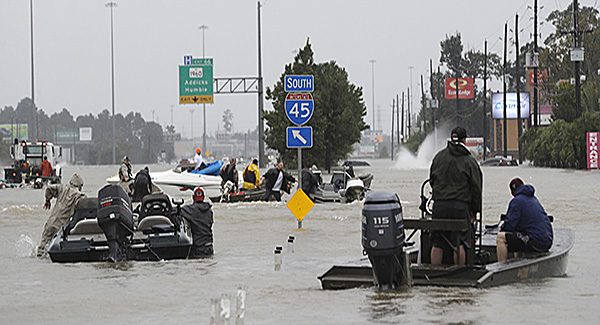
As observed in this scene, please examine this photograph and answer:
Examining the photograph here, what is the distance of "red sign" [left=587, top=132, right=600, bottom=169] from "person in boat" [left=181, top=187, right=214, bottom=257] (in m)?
45.2

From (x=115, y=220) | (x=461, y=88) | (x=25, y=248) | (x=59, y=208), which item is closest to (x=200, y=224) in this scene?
(x=115, y=220)

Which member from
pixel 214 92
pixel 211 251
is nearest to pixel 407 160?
pixel 214 92

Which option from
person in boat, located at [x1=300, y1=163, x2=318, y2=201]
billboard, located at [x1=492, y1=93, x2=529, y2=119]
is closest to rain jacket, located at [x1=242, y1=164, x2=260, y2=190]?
person in boat, located at [x1=300, y1=163, x2=318, y2=201]

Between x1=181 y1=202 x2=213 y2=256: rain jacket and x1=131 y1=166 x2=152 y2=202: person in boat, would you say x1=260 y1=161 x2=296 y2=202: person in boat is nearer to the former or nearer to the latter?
x1=131 y1=166 x2=152 y2=202: person in boat

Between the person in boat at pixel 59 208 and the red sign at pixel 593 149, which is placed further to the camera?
the red sign at pixel 593 149

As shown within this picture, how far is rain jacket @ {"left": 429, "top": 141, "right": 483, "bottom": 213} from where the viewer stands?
10.4 m

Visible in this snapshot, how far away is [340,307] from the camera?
31.2 ft

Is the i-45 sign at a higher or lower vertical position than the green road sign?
lower

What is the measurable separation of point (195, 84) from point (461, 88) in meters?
60.3

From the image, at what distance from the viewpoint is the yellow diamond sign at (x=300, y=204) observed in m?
18.8

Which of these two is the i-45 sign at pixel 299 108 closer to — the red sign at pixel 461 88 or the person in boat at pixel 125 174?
the person in boat at pixel 125 174

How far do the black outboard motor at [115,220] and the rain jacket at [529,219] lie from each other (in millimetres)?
6100

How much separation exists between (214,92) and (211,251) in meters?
44.9

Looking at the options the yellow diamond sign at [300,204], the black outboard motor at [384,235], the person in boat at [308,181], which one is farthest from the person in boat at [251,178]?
the black outboard motor at [384,235]
